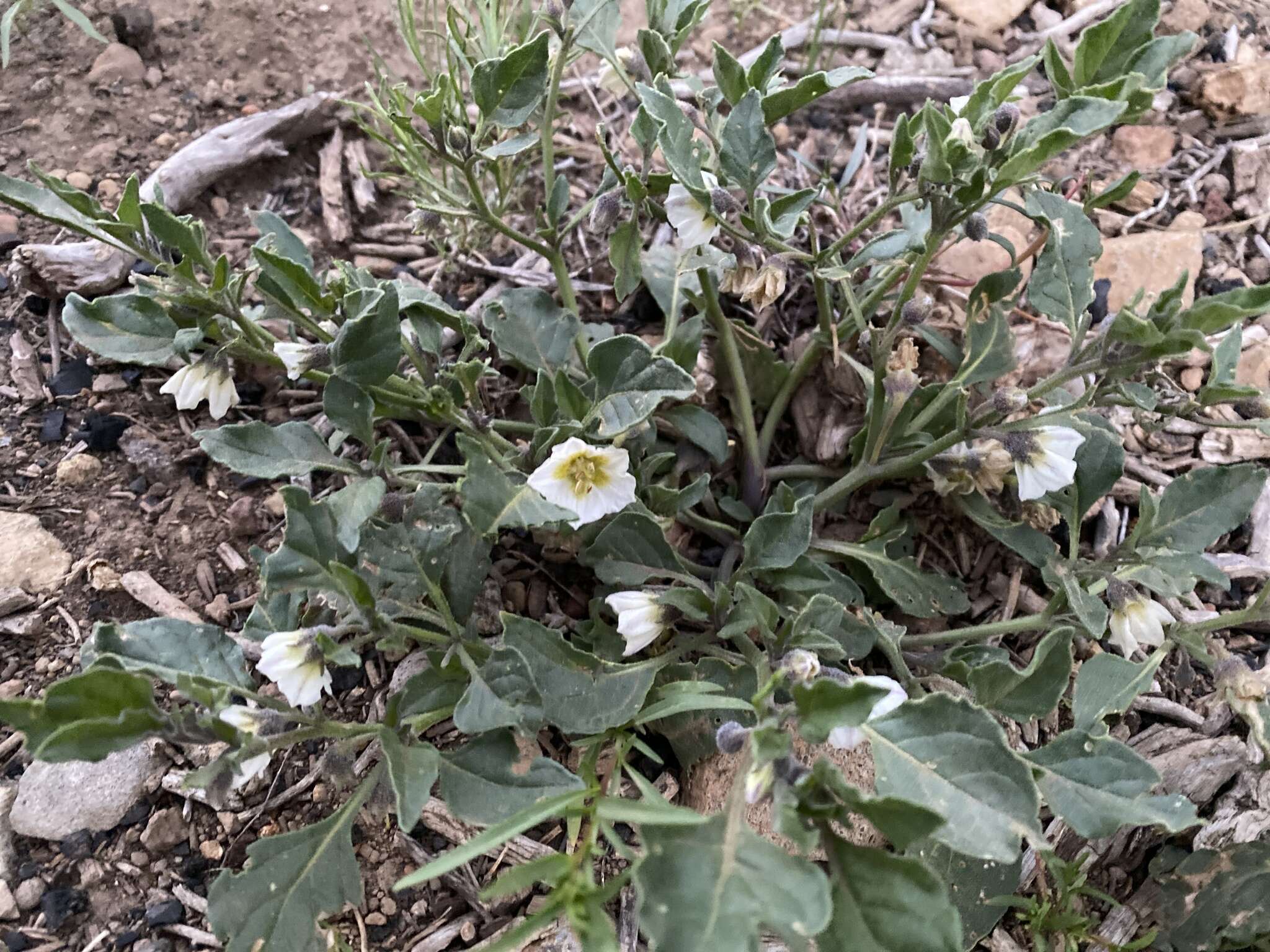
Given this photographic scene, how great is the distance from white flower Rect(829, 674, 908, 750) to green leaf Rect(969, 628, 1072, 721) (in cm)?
15

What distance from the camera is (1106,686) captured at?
1886 millimetres

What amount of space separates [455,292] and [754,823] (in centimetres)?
194

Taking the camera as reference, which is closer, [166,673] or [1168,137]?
[166,673]

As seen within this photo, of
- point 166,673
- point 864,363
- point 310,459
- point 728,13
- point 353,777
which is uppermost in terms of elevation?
point 728,13

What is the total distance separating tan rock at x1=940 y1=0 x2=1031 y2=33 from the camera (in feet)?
12.8

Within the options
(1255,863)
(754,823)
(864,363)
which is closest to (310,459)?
(754,823)

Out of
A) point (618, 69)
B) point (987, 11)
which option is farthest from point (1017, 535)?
point (987, 11)

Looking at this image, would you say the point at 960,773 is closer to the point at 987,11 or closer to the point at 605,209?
the point at 605,209

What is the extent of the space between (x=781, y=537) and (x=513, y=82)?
3.88 ft

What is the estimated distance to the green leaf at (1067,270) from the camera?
2.14 metres

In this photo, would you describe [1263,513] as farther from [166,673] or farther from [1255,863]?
[166,673]

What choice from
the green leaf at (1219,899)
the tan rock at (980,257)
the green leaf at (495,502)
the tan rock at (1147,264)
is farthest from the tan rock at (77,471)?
the tan rock at (1147,264)

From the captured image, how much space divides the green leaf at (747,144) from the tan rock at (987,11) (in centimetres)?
254

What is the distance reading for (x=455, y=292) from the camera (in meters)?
3.13
